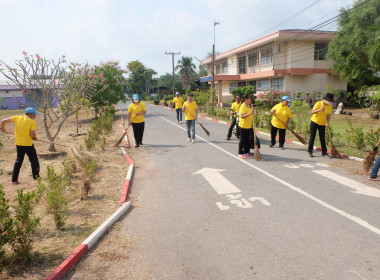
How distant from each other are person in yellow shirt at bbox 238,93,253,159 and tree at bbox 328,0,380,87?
17205 mm

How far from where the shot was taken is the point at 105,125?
13.6m

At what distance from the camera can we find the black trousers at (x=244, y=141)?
27.5ft

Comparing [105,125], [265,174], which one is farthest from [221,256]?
[105,125]

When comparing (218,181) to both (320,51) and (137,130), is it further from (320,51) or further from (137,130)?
(320,51)

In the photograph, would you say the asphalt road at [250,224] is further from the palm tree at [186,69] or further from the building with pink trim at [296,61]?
the palm tree at [186,69]

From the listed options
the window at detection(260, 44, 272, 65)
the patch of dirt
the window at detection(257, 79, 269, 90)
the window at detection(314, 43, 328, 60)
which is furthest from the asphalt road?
the window at detection(257, 79, 269, 90)

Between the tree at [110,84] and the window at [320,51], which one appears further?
the window at [320,51]

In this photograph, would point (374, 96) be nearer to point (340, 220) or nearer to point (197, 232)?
point (340, 220)

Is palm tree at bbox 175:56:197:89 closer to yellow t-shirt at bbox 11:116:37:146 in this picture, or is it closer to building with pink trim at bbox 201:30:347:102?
building with pink trim at bbox 201:30:347:102

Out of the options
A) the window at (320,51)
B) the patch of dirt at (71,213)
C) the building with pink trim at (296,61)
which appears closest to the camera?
the patch of dirt at (71,213)

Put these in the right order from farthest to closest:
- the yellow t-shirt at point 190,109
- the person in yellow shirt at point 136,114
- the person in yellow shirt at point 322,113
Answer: the yellow t-shirt at point 190,109, the person in yellow shirt at point 136,114, the person in yellow shirt at point 322,113

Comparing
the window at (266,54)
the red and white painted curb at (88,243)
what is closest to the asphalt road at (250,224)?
the red and white painted curb at (88,243)

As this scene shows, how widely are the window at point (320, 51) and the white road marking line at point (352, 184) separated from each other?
25.1 meters

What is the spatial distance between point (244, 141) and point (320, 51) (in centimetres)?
2477
